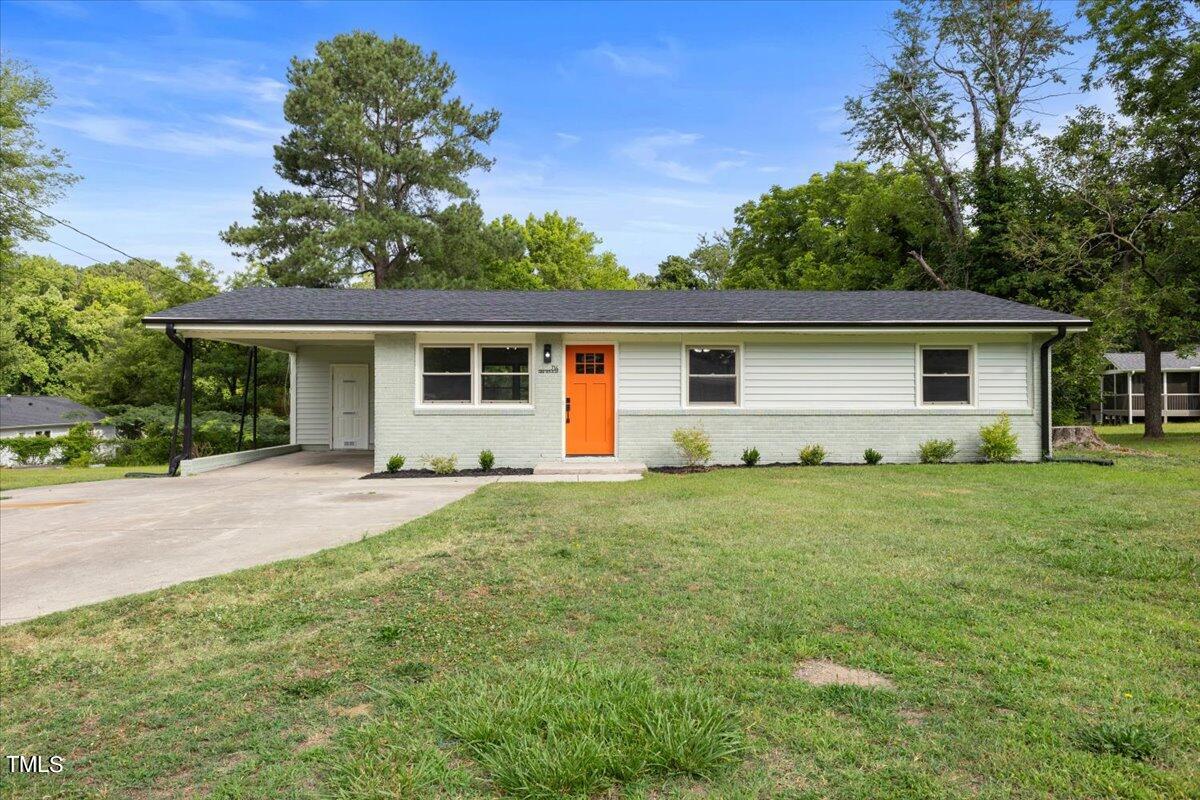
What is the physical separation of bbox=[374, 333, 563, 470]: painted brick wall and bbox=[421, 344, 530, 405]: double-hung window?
0.26 meters

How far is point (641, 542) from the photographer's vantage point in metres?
5.71

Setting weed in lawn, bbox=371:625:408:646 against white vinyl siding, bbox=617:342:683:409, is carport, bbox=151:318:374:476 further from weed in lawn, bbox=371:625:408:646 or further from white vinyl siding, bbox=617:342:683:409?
weed in lawn, bbox=371:625:408:646

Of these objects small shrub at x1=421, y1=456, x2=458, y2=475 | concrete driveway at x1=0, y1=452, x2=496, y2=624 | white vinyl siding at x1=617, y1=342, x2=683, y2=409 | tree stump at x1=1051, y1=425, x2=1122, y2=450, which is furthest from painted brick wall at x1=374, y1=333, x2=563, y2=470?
tree stump at x1=1051, y1=425, x2=1122, y2=450

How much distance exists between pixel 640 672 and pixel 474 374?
9.85 meters

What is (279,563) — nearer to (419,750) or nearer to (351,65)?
(419,750)

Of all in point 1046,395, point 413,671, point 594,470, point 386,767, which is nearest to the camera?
point 386,767

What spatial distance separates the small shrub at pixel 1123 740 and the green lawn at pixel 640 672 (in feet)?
0.03

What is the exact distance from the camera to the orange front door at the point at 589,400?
12492mm

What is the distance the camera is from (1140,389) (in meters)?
31.2

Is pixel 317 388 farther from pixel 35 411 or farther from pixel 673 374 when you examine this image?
pixel 35 411

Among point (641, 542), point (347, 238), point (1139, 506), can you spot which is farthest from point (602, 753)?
point (347, 238)

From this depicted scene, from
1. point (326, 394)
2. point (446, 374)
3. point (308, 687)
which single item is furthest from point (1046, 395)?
point (326, 394)

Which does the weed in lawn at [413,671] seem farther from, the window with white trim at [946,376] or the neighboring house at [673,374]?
the window with white trim at [946,376]

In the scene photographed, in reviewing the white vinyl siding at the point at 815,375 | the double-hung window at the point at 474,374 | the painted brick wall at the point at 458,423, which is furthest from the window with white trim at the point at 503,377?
the white vinyl siding at the point at 815,375
